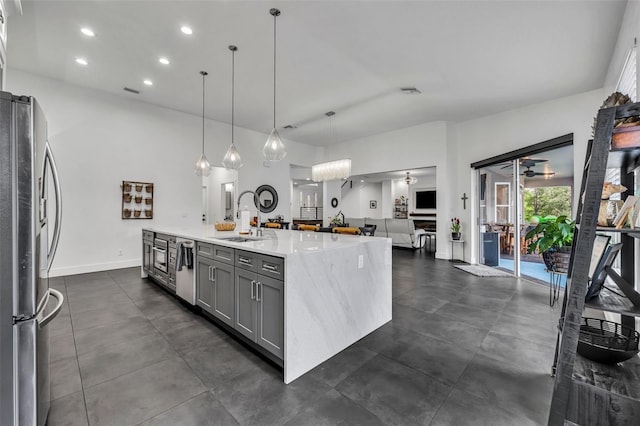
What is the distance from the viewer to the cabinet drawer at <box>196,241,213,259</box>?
109 inches

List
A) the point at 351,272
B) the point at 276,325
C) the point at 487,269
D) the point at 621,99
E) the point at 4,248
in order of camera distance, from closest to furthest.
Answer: the point at 4,248 < the point at 621,99 < the point at 276,325 < the point at 351,272 < the point at 487,269

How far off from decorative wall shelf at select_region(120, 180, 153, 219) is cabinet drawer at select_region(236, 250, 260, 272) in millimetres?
4338

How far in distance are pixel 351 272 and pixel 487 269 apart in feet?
14.6

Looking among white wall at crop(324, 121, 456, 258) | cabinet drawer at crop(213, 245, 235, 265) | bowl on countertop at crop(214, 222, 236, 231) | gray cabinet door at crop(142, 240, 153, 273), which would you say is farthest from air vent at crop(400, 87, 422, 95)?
gray cabinet door at crop(142, 240, 153, 273)

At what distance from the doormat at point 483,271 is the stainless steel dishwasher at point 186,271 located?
472 centimetres

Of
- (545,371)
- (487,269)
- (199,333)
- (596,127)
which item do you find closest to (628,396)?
(545,371)

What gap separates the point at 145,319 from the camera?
2.94 meters

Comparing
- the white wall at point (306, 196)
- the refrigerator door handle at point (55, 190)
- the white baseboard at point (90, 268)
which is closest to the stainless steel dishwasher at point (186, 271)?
the refrigerator door handle at point (55, 190)

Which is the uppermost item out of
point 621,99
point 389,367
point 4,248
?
point 621,99

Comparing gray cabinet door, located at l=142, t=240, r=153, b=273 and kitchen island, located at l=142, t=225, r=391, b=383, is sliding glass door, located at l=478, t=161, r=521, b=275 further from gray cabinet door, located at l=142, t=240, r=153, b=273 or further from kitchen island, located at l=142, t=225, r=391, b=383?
gray cabinet door, located at l=142, t=240, r=153, b=273

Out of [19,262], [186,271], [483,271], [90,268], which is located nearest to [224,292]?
[186,271]

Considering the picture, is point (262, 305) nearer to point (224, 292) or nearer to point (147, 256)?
point (224, 292)

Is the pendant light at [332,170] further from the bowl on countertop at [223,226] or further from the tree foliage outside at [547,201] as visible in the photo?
the tree foliage outside at [547,201]

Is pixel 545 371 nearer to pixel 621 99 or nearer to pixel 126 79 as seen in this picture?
pixel 621 99
